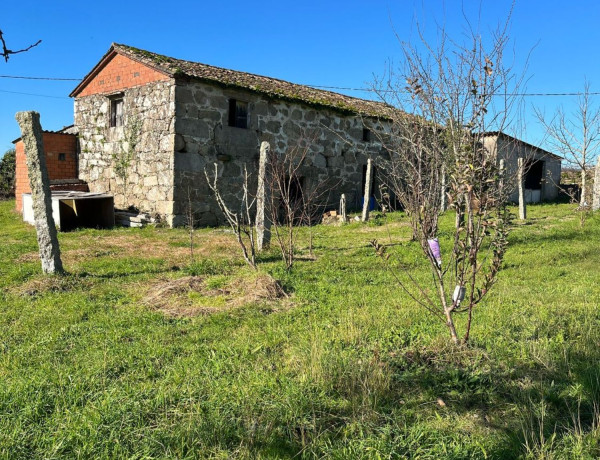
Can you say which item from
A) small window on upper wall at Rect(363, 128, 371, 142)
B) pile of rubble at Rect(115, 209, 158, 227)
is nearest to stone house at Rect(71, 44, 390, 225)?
pile of rubble at Rect(115, 209, 158, 227)

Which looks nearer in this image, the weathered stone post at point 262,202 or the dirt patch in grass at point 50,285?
the dirt patch in grass at point 50,285

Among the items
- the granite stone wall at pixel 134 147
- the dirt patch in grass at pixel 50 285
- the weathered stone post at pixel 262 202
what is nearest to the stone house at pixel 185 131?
the granite stone wall at pixel 134 147

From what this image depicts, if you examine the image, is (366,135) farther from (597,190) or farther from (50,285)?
(50,285)

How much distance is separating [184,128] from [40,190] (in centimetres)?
604

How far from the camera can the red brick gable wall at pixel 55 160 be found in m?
14.2

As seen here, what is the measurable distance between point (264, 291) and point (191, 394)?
8.61 feet

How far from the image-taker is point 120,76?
13.5 meters

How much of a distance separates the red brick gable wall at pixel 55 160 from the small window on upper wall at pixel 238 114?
547 centimetres

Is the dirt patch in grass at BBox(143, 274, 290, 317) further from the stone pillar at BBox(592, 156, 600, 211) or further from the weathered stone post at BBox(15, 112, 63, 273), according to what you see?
the stone pillar at BBox(592, 156, 600, 211)

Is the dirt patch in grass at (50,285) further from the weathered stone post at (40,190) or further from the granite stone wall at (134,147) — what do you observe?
the granite stone wall at (134,147)

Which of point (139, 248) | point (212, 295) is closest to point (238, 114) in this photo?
point (139, 248)

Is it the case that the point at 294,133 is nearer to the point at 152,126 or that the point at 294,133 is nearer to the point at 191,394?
the point at 152,126

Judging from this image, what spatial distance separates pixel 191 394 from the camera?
3.00 meters

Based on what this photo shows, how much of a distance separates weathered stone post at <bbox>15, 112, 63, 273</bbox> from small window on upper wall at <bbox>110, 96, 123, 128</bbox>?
25.5ft
